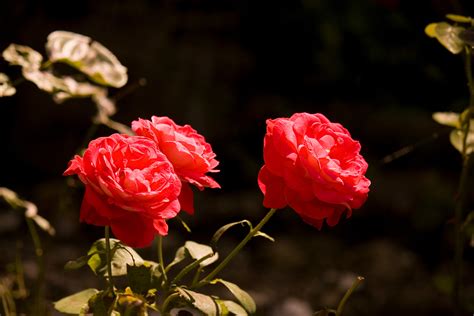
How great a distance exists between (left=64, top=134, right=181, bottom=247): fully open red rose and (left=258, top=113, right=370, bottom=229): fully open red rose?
12cm

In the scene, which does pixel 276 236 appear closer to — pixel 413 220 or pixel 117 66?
pixel 413 220

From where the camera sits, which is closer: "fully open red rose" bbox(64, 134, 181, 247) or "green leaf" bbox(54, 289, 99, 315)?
"fully open red rose" bbox(64, 134, 181, 247)

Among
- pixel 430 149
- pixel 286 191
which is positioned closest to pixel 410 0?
pixel 430 149

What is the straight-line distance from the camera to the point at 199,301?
0.97 meters

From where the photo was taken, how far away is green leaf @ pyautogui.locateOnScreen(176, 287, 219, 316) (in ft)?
3.17

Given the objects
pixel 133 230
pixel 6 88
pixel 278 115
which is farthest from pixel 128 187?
pixel 278 115

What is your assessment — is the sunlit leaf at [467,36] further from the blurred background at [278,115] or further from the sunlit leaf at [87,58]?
the blurred background at [278,115]

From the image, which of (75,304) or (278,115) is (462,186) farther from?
(278,115)

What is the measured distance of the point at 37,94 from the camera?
357 centimetres

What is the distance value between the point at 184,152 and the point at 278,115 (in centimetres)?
268

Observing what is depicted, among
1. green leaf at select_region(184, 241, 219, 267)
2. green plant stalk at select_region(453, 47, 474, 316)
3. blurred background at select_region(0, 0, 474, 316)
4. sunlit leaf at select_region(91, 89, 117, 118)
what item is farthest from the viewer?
blurred background at select_region(0, 0, 474, 316)

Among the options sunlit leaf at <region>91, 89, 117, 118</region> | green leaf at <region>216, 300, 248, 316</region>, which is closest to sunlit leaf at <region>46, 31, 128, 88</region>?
sunlit leaf at <region>91, 89, 117, 118</region>

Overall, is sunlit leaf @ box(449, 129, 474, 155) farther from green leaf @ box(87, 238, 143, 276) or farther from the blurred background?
the blurred background

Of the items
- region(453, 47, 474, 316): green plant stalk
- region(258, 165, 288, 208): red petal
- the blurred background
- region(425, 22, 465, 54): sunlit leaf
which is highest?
region(425, 22, 465, 54): sunlit leaf
